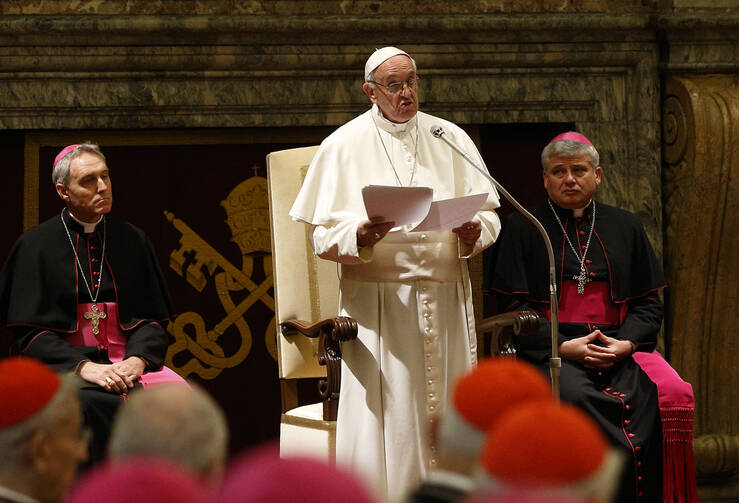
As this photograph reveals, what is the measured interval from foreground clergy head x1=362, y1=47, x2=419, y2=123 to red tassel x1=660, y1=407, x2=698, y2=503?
167 cm

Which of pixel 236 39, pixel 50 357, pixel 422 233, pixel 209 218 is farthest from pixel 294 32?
pixel 50 357

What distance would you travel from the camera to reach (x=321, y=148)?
4750 millimetres

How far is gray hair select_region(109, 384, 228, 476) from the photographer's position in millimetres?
1506

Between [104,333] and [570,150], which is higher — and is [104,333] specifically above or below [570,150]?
below

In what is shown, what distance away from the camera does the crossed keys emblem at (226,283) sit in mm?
5895

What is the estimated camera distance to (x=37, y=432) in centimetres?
→ 197

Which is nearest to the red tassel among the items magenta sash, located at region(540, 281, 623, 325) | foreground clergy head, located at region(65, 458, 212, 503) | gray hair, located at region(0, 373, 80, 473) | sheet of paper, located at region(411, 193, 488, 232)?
magenta sash, located at region(540, 281, 623, 325)

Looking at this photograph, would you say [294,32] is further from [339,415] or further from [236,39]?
[339,415]

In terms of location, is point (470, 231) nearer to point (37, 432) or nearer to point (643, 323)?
point (643, 323)

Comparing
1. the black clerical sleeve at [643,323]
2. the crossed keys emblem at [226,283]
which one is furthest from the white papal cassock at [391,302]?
the crossed keys emblem at [226,283]

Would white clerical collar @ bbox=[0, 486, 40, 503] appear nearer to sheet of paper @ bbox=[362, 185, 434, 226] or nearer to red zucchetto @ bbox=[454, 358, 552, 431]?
red zucchetto @ bbox=[454, 358, 552, 431]

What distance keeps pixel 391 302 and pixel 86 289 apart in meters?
1.32

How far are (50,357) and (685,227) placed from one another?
3.33 meters

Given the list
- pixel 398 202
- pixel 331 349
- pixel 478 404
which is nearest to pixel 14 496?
pixel 478 404
